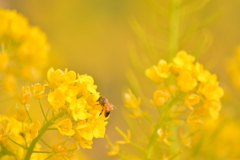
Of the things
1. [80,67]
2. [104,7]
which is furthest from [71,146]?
[104,7]

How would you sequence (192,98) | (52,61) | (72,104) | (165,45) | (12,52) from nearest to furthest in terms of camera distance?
(72,104) < (192,98) < (12,52) < (165,45) < (52,61)

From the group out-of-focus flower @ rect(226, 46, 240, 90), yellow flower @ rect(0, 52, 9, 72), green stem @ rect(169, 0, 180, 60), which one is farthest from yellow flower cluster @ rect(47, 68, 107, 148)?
out-of-focus flower @ rect(226, 46, 240, 90)

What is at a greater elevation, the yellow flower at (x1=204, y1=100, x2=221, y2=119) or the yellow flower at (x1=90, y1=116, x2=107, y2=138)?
the yellow flower at (x1=204, y1=100, x2=221, y2=119)

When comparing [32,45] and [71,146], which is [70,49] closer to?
[32,45]

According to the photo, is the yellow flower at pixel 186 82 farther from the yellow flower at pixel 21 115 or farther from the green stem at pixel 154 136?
the yellow flower at pixel 21 115

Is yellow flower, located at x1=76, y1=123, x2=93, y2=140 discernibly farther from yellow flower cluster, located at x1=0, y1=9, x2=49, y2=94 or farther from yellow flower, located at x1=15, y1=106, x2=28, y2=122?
yellow flower cluster, located at x1=0, y1=9, x2=49, y2=94

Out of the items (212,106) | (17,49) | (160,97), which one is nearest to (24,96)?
(160,97)
